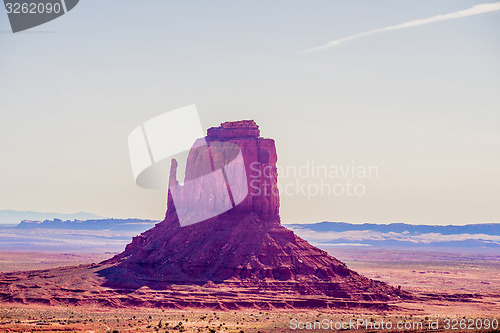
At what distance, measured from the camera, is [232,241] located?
119500mm

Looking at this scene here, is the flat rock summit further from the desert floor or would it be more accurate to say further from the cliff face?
the desert floor

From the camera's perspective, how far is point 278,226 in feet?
405

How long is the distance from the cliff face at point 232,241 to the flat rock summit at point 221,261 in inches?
5.4

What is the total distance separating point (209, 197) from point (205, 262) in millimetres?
11506

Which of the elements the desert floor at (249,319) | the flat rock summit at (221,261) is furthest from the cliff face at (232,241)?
the desert floor at (249,319)

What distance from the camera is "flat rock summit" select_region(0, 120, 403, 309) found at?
112 metres

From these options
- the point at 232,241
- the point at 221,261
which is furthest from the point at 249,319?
the point at 232,241

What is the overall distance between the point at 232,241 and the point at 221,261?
3138 mm

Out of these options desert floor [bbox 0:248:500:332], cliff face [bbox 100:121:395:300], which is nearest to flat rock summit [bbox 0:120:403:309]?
cliff face [bbox 100:121:395:300]

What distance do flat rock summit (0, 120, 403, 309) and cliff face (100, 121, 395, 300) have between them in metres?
0.14

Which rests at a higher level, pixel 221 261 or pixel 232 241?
pixel 232 241

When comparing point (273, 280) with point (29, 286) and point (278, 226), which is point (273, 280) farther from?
point (29, 286)

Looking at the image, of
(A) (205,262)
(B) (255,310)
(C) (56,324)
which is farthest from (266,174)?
(C) (56,324)

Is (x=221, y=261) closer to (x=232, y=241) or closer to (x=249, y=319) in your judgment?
(x=232, y=241)
